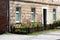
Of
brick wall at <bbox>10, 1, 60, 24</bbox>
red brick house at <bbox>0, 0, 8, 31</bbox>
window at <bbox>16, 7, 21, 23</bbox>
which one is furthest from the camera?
window at <bbox>16, 7, 21, 23</bbox>

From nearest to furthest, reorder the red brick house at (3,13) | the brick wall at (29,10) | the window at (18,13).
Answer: the red brick house at (3,13)
the brick wall at (29,10)
the window at (18,13)

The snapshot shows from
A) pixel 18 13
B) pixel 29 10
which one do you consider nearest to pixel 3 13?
pixel 18 13

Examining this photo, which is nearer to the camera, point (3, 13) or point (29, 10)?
point (3, 13)

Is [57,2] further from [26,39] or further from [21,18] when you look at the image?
[26,39]

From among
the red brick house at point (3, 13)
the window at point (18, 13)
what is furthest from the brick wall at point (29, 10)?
the red brick house at point (3, 13)

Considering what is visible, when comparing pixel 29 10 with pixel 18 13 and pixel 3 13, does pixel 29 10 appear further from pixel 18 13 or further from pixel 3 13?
pixel 3 13

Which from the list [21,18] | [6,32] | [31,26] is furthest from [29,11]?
[6,32]

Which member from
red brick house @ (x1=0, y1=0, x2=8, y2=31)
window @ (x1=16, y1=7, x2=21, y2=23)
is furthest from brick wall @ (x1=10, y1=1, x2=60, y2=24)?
red brick house @ (x1=0, y1=0, x2=8, y2=31)

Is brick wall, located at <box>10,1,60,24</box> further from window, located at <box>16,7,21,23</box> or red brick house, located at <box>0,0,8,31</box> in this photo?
red brick house, located at <box>0,0,8,31</box>

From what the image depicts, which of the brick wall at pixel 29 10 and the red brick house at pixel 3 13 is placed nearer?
the red brick house at pixel 3 13

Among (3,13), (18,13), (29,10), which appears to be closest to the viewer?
(3,13)

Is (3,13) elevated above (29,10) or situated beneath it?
situated beneath

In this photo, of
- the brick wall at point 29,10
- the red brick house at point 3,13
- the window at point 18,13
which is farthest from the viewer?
the window at point 18,13

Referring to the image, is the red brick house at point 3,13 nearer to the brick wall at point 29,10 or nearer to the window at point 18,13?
the brick wall at point 29,10
